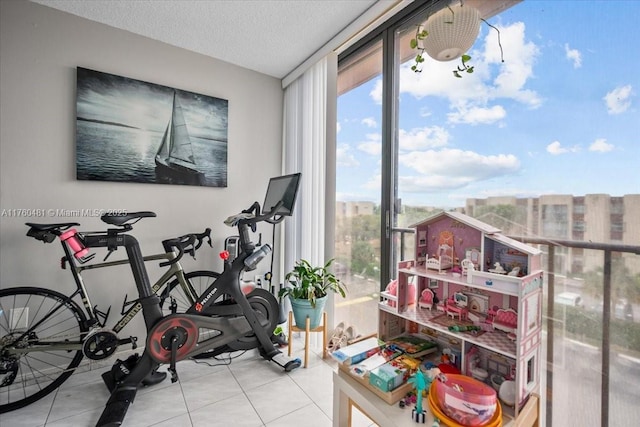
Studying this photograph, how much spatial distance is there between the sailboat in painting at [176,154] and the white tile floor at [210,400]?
1522mm

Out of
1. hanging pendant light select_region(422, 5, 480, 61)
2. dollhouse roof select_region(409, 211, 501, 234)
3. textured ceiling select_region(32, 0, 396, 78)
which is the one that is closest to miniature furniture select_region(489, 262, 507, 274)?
dollhouse roof select_region(409, 211, 501, 234)

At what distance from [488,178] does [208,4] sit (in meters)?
2.09

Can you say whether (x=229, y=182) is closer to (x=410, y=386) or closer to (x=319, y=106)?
(x=319, y=106)

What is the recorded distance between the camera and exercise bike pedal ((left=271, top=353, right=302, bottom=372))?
6.75ft

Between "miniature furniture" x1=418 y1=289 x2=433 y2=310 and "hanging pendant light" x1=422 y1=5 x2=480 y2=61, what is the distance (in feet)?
3.52

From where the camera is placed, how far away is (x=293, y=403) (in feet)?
5.71

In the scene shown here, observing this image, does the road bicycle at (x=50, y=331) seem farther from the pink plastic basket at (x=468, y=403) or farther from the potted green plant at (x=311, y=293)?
the pink plastic basket at (x=468, y=403)

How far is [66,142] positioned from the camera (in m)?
2.06

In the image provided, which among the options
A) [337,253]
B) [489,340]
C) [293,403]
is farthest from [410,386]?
[337,253]

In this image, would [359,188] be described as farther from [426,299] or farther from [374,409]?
[374,409]

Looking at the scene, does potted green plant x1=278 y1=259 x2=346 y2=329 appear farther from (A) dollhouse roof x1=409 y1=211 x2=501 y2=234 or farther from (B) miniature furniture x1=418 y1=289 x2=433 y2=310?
(A) dollhouse roof x1=409 y1=211 x2=501 y2=234

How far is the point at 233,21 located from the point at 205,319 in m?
2.14

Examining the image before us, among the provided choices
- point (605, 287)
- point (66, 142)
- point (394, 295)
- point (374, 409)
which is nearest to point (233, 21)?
point (66, 142)

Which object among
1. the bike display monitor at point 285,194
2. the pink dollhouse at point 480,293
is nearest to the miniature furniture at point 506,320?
the pink dollhouse at point 480,293
